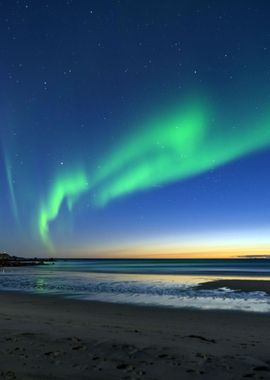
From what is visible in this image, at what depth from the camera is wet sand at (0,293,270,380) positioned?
744 centimetres

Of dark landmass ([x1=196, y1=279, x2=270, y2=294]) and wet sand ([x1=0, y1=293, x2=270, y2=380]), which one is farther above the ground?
wet sand ([x1=0, y1=293, x2=270, y2=380])

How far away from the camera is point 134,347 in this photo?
31.1ft

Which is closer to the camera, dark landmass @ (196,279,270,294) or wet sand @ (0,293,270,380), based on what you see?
wet sand @ (0,293,270,380)

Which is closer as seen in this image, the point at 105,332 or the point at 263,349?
the point at 263,349

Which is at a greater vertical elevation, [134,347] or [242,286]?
[134,347]

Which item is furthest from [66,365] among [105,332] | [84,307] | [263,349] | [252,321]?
[84,307]

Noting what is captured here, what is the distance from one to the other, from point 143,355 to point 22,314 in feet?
32.2

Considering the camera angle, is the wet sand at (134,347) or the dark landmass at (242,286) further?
the dark landmass at (242,286)

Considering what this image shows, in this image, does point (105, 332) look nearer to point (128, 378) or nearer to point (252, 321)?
point (128, 378)

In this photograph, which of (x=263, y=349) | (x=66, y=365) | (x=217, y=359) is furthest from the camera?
(x=263, y=349)

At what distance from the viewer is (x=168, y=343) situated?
10219 millimetres

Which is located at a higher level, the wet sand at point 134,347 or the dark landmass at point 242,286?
the wet sand at point 134,347

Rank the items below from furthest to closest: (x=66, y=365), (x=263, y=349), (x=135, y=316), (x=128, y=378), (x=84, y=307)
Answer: (x=84, y=307) < (x=135, y=316) < (x=263, y=349) < (x=66, y=365) < (x=128, y=378)

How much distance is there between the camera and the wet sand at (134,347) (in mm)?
7438
